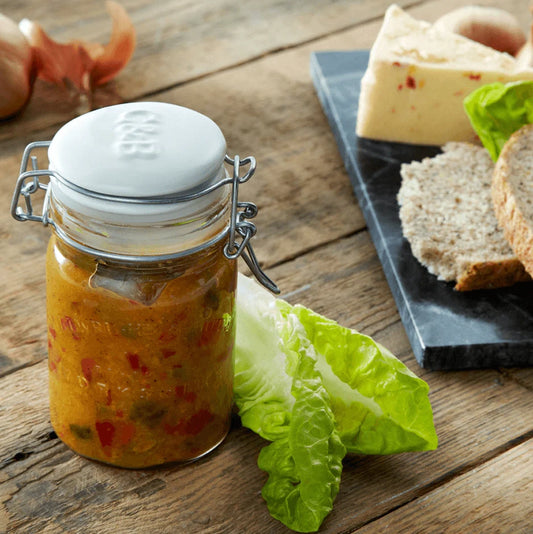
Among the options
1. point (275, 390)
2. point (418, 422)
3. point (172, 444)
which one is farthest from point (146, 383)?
point (418, 422)

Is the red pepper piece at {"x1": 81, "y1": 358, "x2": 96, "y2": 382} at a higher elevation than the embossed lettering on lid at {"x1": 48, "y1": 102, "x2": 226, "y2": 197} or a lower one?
lower

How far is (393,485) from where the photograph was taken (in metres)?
1.19

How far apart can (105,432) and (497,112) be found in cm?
113

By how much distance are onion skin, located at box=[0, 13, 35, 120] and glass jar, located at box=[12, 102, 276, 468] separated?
95 cm

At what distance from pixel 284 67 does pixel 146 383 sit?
1440 mm

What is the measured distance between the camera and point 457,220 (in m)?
1.66

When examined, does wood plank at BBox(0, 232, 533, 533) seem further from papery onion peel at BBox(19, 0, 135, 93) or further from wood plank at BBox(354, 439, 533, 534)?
papery onion peel at BBox(19, 0, 135, 93)

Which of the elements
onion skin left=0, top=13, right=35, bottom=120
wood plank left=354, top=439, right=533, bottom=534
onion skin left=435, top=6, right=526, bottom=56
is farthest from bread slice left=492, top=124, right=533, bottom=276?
onion skin left=0, top=13, right=35, bottom=120

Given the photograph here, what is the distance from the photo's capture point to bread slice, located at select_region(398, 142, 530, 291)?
1.53 m

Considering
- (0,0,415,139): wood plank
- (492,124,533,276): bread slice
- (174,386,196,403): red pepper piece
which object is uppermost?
(174,386,196,403): red pepper piece

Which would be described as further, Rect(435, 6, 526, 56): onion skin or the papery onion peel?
Rect(435, 6, 526, 56): onion skin

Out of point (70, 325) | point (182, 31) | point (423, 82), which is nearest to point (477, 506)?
point (70, 325)

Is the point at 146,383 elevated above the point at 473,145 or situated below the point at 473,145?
above

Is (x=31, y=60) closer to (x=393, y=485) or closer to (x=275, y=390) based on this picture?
(x=275, y=390)
